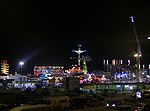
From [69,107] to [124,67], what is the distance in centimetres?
7903

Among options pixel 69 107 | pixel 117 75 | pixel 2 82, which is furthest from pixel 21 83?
pixel 69 107

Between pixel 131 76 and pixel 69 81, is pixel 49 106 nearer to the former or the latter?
pixel 69 81

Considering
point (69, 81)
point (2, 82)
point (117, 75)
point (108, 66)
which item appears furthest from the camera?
point (108, 66)

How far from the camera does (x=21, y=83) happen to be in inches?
2480

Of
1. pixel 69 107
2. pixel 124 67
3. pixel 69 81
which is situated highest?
pixel 124 67

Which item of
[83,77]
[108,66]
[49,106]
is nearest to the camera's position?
[49,106]

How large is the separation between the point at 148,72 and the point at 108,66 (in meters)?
14.1

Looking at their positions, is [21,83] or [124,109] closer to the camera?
[124,109]

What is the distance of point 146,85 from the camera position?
196 ft

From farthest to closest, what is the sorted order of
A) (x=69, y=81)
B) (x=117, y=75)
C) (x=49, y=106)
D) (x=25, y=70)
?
(x=25, y=70) → (x=117, y=75) → (x=69, y=81) → (x=49, y=106)

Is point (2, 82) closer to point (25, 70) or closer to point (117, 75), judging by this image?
point (117, 75)

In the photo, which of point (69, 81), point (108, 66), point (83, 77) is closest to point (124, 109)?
point (69, 81)

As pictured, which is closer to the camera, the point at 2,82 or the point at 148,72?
the point at 2,82

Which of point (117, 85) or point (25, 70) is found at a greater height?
point (25, 70)
